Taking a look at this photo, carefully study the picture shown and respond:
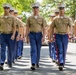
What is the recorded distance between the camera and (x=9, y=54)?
1396cm

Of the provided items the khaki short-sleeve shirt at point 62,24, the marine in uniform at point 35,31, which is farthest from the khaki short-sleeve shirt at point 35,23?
the khaki short-sleeve shirt at point 62,24

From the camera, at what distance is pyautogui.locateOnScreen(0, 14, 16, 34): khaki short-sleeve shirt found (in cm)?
1344

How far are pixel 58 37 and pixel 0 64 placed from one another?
1.92 m

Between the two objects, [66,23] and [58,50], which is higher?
[66,23]

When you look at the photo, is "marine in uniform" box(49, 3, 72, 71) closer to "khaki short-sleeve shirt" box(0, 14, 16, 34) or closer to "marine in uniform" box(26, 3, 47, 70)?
"marine in uniform" box(26, 3, 47, 70)

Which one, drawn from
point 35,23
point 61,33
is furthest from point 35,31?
point 61,33

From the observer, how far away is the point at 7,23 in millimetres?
13461

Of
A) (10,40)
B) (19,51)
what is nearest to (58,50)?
(10,40)

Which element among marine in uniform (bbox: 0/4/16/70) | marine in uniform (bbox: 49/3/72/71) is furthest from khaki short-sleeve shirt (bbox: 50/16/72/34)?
marine in uniform (bbox: 0/4/16/70)

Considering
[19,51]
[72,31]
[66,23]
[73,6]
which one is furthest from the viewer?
[73,6]

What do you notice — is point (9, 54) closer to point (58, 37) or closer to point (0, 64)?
point (0, 64)

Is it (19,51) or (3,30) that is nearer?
(3,30)

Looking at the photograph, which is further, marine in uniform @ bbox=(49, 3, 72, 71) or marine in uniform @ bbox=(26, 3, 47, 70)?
marine in uniform @ bbox=(26, 3, 47, 70)

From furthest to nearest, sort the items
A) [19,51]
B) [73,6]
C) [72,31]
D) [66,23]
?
1. [73,6]
2. [19,51]
3. [72,31]
4. [66,23]
